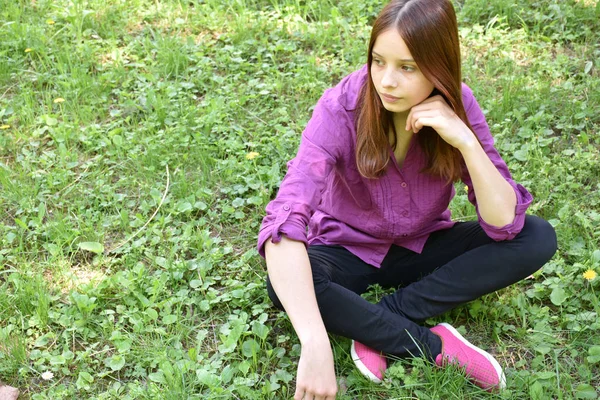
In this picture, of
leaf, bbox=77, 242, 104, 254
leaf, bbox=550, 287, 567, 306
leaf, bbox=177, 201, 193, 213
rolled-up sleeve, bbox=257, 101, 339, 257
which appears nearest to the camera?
rolled-up sleeve, bbox=257, 101, 339, 257

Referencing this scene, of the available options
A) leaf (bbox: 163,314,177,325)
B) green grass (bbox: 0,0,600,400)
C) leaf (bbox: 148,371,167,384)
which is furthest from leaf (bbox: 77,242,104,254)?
leaf (bbox: 148,371,167,384)

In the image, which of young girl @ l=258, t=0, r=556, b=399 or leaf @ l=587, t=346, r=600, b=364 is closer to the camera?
young girl @ l=258, t=0, r=556, b=399

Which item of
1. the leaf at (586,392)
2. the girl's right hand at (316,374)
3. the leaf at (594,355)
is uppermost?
the girl's right hand at (316,374)

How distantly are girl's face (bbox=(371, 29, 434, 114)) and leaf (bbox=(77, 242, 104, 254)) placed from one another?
1.40m

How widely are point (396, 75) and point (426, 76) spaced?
91 mm

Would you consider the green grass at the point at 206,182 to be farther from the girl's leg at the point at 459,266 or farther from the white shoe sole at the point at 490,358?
the girl's leg at the point at 459,266

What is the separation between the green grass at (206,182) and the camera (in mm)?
2543

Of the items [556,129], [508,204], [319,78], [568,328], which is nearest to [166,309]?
[508,204]

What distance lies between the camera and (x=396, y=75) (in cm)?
223

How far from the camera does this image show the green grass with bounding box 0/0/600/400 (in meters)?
2.54

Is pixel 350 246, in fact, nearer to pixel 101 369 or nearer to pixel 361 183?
pixel 361 183

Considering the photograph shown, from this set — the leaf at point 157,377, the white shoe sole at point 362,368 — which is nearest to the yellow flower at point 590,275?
the white shoe sole at point 362,368

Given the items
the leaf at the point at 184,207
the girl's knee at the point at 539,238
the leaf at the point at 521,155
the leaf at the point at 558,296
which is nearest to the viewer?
the girl's knee at the point at 539,238

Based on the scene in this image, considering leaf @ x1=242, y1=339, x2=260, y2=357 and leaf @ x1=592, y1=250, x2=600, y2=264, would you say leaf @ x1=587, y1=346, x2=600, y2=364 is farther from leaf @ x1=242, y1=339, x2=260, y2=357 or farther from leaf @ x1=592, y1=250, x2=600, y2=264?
leaf @ x1=242, y1=339, x2=260, y2=357
